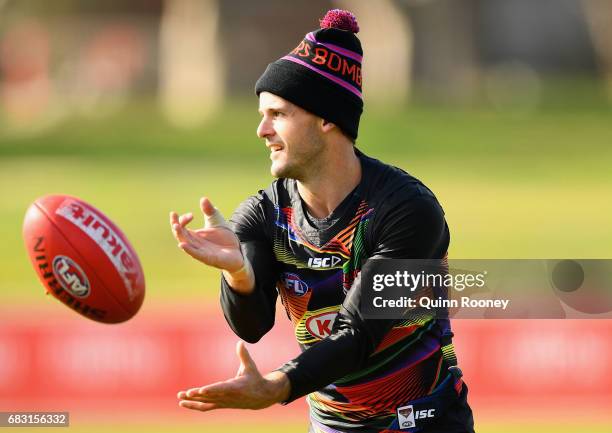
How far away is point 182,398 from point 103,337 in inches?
293

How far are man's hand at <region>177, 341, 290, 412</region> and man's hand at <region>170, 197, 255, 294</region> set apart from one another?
61cm

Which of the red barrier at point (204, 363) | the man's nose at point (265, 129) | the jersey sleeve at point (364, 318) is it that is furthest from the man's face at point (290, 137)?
the red barrier at point (204, 363)

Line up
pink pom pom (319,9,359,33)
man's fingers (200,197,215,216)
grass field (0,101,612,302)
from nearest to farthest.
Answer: man's fingers (200,197,215,216)
pink pom pom (319,9,359,33)
grass field (0,101,612,302)

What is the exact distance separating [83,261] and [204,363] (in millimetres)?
5595

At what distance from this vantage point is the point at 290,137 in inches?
245

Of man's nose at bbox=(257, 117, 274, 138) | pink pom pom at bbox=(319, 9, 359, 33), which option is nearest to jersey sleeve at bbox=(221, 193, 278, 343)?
man's nose at bbox=(257, 117, 274, 138)

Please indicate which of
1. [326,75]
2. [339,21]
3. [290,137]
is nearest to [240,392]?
[290,137]

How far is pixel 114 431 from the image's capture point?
1112cm

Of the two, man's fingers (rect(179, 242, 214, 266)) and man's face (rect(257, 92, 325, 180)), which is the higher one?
man's face (rect(257, 92, 325, 180))

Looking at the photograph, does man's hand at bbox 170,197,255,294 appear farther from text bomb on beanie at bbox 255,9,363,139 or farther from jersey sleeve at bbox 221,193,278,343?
text bomb on beanie at bbox 255,9,363,139

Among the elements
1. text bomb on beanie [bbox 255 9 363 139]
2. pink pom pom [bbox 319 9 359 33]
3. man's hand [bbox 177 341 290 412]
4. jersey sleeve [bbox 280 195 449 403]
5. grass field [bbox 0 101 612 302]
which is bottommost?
man's hand [bbox 177 341 290 412]

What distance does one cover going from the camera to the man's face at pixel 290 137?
6.17 meters

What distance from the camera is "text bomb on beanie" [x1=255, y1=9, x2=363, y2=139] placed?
20.8 feet

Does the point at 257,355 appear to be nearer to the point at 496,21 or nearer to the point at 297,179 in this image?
the point at 297,179
